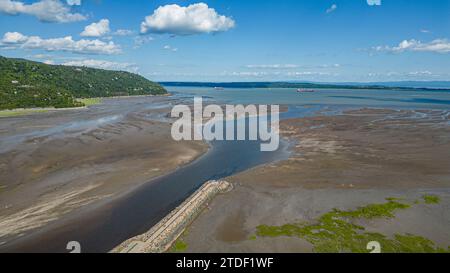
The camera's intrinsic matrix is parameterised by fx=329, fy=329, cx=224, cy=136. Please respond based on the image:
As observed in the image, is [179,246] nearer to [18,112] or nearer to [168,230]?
[168,230]

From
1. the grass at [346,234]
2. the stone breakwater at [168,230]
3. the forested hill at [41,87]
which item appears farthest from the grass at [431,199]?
the forested hill at [41,87]

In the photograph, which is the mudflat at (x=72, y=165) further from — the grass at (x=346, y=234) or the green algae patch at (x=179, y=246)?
the grass at (x=346, y=234)

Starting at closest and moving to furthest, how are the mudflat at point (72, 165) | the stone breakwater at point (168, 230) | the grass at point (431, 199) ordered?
the stone breakwater at point (168, 230)
the mudflat at point (72, 165)
the grass at point (431, 199)

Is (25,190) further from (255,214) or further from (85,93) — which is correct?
(85,93)

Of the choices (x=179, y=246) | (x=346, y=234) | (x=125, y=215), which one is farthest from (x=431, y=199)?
(x=125, y=215)

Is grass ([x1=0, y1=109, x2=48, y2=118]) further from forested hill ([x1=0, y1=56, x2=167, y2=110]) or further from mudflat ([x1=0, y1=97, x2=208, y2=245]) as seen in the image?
mudflat ([x1=0, y1=97, x2=208, y2=245])

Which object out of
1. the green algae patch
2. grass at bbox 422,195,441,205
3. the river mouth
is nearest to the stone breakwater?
the green algae patch

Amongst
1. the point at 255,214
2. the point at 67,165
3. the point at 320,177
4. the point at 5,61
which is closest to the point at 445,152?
the point at 320,177
